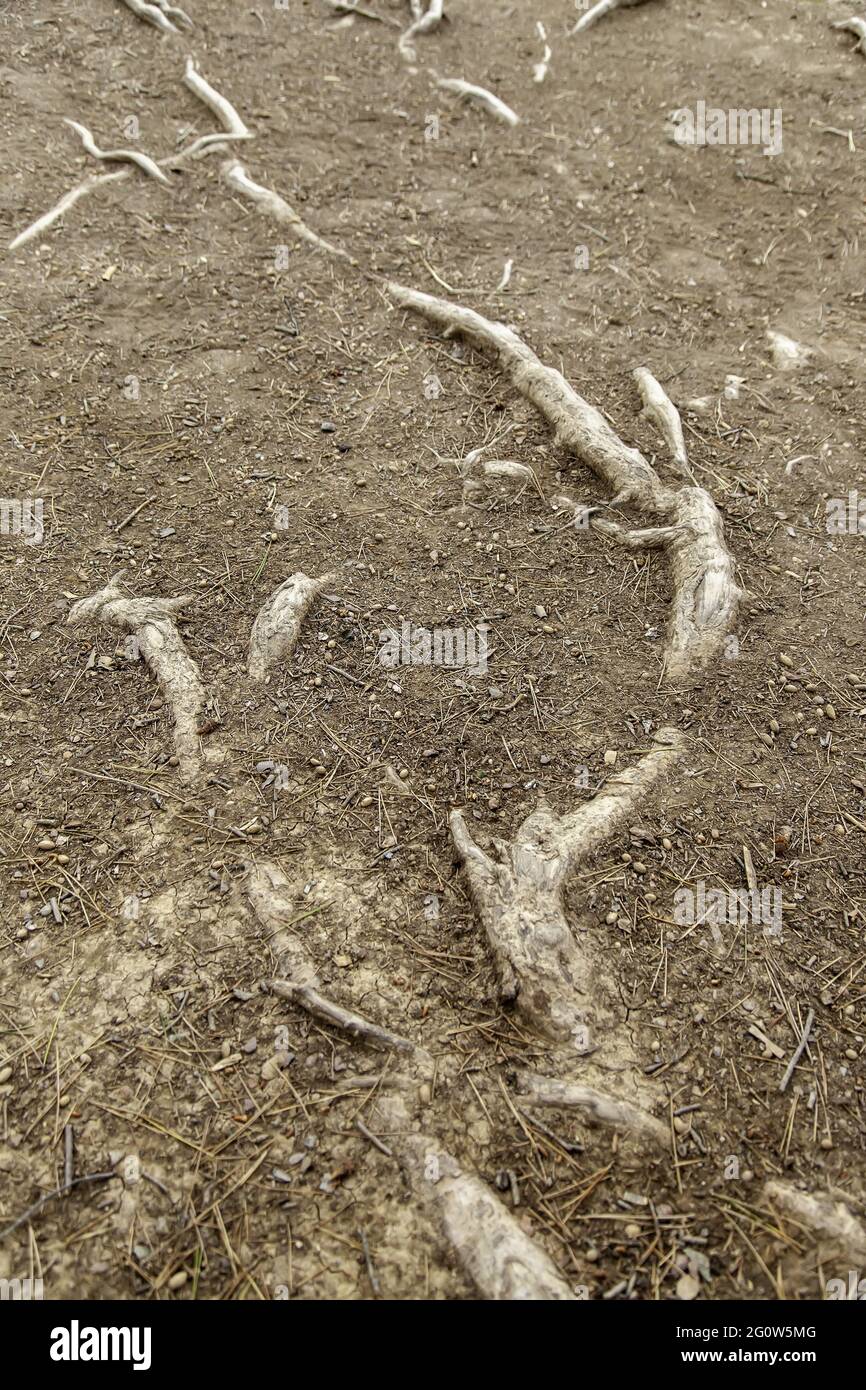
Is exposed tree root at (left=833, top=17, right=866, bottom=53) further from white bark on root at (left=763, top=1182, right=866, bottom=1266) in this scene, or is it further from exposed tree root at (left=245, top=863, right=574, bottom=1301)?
white bark on root at (left=763, top=1182, right=866, bottom=1266)

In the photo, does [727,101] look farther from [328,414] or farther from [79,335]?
[79,335]

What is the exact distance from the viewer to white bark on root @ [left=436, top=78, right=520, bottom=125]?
26.8 feet

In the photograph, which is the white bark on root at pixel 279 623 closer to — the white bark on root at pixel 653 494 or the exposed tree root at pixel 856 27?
the white bark on root at pixel 653 494

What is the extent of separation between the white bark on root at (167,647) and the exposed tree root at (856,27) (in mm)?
9005

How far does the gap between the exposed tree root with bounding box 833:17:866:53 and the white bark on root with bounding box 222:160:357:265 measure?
6034 mm

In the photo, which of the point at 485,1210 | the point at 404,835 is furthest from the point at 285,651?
the point at 485,1210

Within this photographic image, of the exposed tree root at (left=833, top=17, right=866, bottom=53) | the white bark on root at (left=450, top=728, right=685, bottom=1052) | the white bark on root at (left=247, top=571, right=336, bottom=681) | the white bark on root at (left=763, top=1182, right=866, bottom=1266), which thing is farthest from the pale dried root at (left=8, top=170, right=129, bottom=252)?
the white bark on root at (left=763, top=1182, right=866, bottom=1266)

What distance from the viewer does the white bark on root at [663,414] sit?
5.16 m

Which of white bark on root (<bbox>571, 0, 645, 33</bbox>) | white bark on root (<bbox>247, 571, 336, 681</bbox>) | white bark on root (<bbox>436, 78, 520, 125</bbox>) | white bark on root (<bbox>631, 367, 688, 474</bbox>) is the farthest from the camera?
white bark on root (<bbox>571, 0, 645, 33</bbox>)

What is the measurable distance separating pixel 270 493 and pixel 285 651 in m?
1.26

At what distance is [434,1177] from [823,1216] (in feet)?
3.94

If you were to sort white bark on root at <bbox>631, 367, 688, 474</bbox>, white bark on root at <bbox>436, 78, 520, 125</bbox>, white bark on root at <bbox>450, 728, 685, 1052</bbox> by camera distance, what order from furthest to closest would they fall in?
white bark on root at <bbox>436, 78, 520, 125</bbox> → white bark on root at <bbox>631, 367, 688, 474</bbox> → white bark on root at <bbox>450, 728, 685, 1052</bbox>

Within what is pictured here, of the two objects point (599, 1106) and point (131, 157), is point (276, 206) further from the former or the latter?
point (599, 1106)

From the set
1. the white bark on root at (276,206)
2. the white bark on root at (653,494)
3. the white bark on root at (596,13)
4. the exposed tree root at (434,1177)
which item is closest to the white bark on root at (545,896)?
the exposed tree root at (434,1177)
